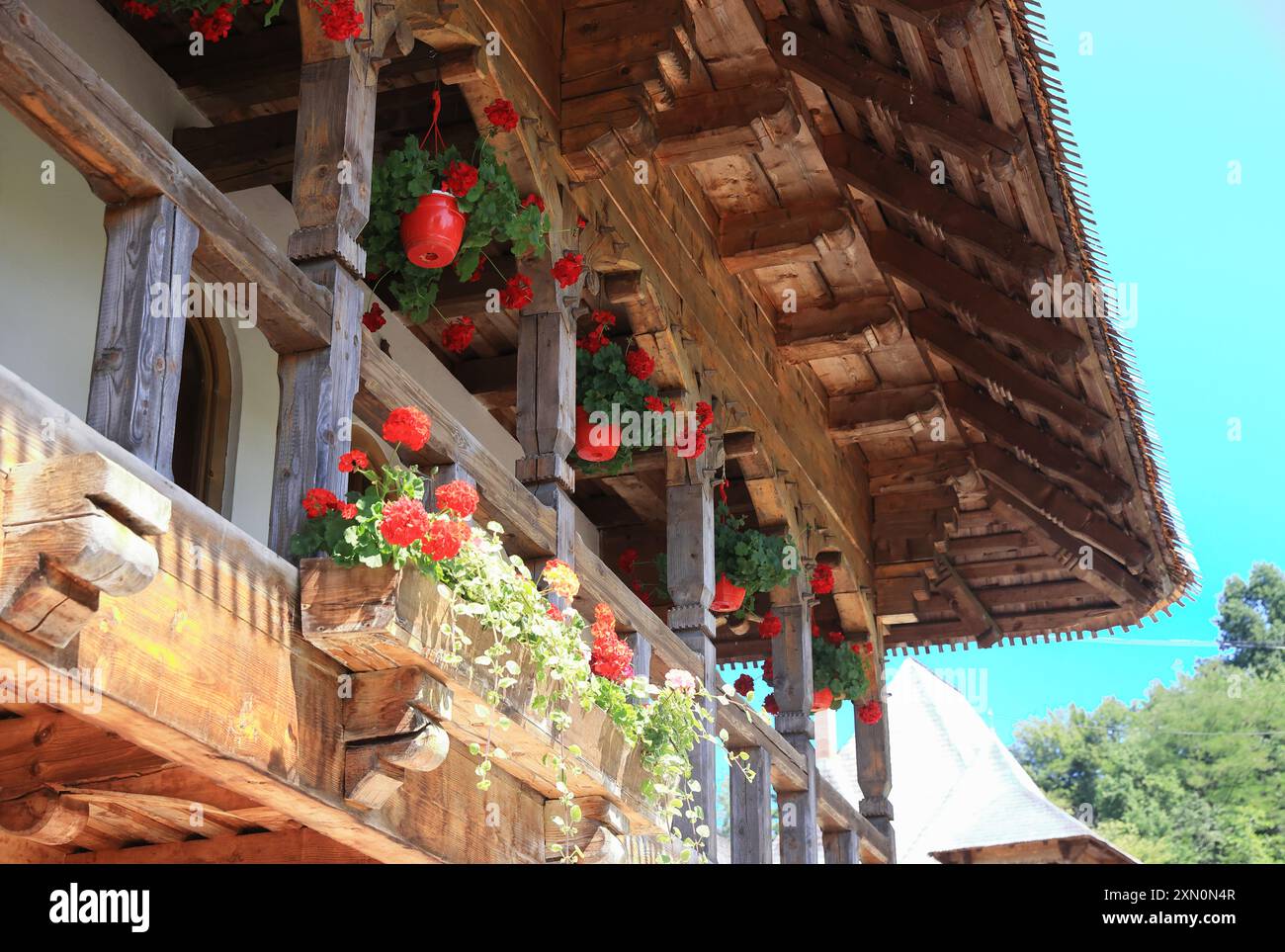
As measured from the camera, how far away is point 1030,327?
9.38 m

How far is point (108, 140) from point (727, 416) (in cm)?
526

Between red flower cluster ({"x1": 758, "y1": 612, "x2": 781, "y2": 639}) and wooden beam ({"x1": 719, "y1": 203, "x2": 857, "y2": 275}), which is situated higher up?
wooden beam ({"x1": 719, "y1": 203, "x2": 857, "y2": 275})

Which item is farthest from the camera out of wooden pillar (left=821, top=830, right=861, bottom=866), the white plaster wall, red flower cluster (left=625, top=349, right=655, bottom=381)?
wooden pillar (left=821, top=830, right=861, bottom=866)

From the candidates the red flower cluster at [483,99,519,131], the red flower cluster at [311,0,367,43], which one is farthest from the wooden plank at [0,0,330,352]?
the red flower cluster at [483,99,519,131]

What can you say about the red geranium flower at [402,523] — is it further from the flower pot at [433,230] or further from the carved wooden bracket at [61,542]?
the flower pot at [433,230]

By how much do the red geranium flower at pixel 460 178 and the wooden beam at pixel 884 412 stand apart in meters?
4.79

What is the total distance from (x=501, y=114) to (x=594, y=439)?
6.68 feet

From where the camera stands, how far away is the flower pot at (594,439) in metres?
8.45

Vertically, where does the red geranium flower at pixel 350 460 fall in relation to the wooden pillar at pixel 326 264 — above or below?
below

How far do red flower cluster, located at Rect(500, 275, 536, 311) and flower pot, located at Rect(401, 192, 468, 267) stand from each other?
419 mm

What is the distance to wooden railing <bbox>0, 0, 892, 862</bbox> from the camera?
13.6ft

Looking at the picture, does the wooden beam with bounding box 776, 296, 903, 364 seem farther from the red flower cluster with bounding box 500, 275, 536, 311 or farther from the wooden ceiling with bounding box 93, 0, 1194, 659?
the red flower cluster with bounding box 500, 275, 536, 311

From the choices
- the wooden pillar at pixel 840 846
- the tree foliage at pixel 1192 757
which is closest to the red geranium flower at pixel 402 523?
the wooden pillar at pixel 840 846
